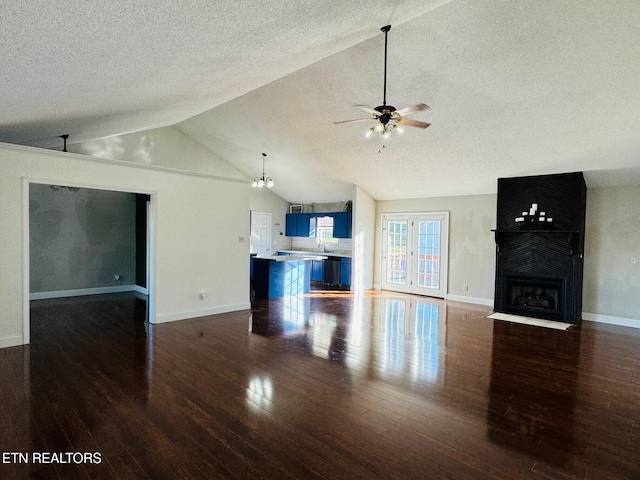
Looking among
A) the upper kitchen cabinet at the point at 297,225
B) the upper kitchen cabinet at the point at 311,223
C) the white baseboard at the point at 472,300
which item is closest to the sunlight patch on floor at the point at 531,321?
the white baseboard at the point at 472,300

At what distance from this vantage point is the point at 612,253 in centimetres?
627

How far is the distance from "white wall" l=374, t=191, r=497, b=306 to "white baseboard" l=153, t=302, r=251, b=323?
4655mm

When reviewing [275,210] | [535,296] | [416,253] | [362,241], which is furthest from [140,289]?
[535,296]

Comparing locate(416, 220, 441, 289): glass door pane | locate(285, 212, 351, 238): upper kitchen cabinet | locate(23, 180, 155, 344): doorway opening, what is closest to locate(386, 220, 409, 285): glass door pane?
locate(416, 220, 441, 289): glass door pane

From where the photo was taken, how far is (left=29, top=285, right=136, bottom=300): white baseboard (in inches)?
284

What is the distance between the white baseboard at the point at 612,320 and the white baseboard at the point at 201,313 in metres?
6.17

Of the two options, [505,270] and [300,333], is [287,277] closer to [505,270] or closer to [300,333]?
[300,333]

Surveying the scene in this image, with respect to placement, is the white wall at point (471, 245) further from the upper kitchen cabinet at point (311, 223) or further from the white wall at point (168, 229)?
the white wall at point (168, 229)

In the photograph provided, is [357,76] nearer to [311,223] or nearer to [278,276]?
[278,276]

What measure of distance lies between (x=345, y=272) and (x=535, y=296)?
430 cm

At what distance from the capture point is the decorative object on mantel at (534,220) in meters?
6.36

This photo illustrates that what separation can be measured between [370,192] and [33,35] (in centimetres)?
788

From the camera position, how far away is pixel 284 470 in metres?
2.19

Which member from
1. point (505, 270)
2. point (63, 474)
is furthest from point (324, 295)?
point (63, 474)
